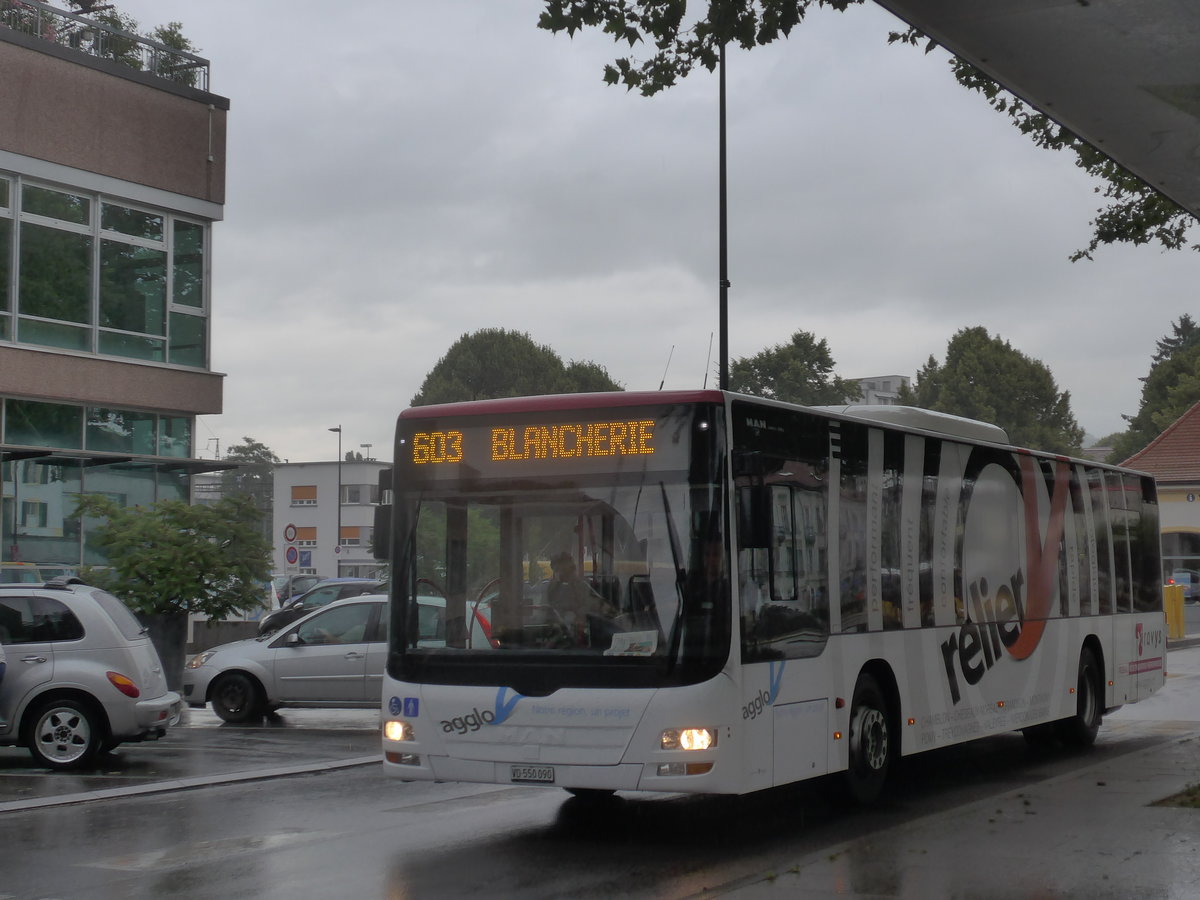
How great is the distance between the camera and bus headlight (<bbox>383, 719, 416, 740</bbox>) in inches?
382

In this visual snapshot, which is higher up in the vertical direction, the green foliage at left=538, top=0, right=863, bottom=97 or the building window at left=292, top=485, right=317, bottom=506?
the building window at left=292, top=485, right=317, bottom=506

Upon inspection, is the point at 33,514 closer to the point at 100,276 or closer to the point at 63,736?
the point at 100,276

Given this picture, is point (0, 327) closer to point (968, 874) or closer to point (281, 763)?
point (281, 763)

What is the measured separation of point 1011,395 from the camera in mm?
78438

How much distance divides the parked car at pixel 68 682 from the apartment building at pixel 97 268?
11735mm

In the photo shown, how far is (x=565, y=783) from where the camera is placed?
9102 millimetres

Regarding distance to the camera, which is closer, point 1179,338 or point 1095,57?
point 1095,57

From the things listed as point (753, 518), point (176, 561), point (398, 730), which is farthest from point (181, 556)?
point (753, 518)

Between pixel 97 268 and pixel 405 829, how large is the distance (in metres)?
19.1

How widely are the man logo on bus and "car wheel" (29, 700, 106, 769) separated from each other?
758 cm

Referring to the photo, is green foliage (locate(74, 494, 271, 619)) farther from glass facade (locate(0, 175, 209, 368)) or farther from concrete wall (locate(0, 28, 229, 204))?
concrete wall (locate(0, 28, 229, 204))

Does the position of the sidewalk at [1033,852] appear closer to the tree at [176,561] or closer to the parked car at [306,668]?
the parked car at [306,668]

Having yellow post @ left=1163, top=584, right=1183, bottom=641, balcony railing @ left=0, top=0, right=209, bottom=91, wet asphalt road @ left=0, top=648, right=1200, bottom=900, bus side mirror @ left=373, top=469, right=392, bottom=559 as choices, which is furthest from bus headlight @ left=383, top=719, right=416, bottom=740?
yellow post @ left=1163, top=584, right=1183, bottom=641

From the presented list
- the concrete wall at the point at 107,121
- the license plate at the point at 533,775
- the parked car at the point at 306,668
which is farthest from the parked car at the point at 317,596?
the license plate at the point at 533,775
